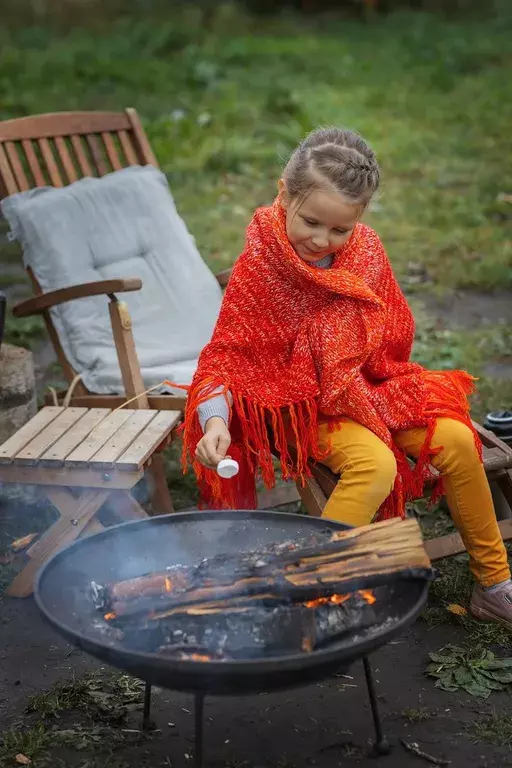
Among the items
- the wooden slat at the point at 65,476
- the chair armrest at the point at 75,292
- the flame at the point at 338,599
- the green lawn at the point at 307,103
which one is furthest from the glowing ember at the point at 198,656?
the green lawn at the point at 307,103

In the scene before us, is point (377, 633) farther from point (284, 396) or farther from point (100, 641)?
point (284, 396)

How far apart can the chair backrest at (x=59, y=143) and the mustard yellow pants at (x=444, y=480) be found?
74.5 inches

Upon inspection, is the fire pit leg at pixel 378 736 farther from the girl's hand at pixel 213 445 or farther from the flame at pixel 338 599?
the girl's hand at pixel 213 445

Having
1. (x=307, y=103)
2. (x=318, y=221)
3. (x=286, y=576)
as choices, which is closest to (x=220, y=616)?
(x=286, y=576)

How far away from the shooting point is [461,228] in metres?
6.88

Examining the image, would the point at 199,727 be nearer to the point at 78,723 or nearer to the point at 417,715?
the point at 78,723

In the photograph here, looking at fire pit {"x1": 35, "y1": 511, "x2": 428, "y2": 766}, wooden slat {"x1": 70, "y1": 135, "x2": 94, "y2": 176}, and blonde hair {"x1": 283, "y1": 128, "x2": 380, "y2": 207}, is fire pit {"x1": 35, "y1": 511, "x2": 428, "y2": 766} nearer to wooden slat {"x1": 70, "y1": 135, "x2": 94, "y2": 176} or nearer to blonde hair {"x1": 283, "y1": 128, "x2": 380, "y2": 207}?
blonde hair {"x1": 283, "y1": 128, "x2": 380, "y2": 207}

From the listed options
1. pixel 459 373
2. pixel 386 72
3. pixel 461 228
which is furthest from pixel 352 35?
pixel 459 373

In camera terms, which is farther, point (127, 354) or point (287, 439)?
Result: point (127, 354)

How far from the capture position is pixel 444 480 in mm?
2938

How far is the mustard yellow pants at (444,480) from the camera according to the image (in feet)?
9.12

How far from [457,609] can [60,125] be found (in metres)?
2.62

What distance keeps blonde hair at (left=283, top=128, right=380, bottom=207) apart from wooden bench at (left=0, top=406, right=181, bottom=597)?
972 millimetres

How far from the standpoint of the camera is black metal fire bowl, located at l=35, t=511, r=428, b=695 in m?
1.95
